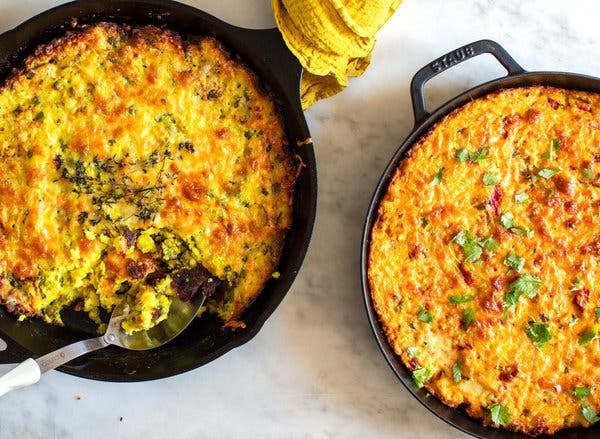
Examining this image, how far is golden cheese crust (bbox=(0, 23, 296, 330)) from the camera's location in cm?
335

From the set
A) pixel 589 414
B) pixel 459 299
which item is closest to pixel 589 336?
pixel 589 414

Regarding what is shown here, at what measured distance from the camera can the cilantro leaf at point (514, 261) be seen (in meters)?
3.37

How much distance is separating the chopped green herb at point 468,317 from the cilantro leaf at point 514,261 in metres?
0.29

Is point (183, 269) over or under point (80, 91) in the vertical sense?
under

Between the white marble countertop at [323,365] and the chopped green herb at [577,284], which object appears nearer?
the chopped green herb at [577,284]

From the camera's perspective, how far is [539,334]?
11.1 ft

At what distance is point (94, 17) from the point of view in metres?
3.43

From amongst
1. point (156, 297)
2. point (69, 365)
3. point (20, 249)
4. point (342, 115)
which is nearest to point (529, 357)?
point (342, 115)

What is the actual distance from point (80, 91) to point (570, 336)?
8.77 feet

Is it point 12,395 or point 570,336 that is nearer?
point 570,336

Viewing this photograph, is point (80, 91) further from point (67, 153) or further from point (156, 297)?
point (156, 297)

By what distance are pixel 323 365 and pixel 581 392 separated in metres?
1.31

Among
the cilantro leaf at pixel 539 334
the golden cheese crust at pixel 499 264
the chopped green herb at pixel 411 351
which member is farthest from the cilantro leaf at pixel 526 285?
the chopped green herb at pixel 411 351

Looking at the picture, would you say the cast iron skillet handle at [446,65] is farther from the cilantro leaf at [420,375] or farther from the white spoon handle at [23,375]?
the white spoon handle at [23,375]
